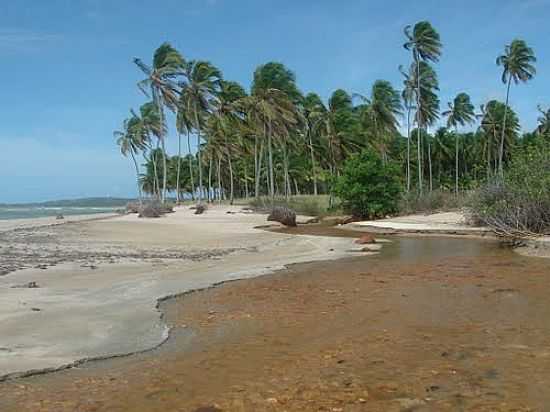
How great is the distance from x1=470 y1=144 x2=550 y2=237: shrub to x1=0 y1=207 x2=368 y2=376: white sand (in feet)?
21.5

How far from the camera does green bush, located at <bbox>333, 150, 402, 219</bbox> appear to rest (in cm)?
4097

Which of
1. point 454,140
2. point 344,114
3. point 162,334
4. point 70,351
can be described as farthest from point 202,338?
point 454,140

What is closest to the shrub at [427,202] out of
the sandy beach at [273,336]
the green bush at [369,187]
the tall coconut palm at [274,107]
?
the green bush at [369,187]

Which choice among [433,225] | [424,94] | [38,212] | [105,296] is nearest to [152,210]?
[433,225]

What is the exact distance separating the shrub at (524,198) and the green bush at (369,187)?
50.8ft

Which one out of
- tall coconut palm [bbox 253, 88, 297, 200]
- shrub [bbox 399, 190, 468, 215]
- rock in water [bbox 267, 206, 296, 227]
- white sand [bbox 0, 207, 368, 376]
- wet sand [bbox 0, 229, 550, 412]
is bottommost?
wet sand [bbox 0, 229, 550, 412]

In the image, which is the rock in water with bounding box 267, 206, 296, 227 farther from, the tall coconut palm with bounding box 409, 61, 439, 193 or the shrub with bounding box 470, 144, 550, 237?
the tall coconut palm with bounding box 409, 61, 439, 193

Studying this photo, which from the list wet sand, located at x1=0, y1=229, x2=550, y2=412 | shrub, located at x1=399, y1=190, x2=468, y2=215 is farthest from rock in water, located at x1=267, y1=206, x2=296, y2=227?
wet sand, located at x1=0, y1=229, x2=550, y2=412

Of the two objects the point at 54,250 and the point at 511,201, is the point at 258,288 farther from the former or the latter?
the point at 511,201

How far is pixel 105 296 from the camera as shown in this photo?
1032 centimetres

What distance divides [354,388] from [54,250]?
48.1 feet

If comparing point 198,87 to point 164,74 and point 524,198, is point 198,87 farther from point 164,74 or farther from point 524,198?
point 524,198

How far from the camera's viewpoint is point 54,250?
59.8ft

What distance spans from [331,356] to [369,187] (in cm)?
3456
